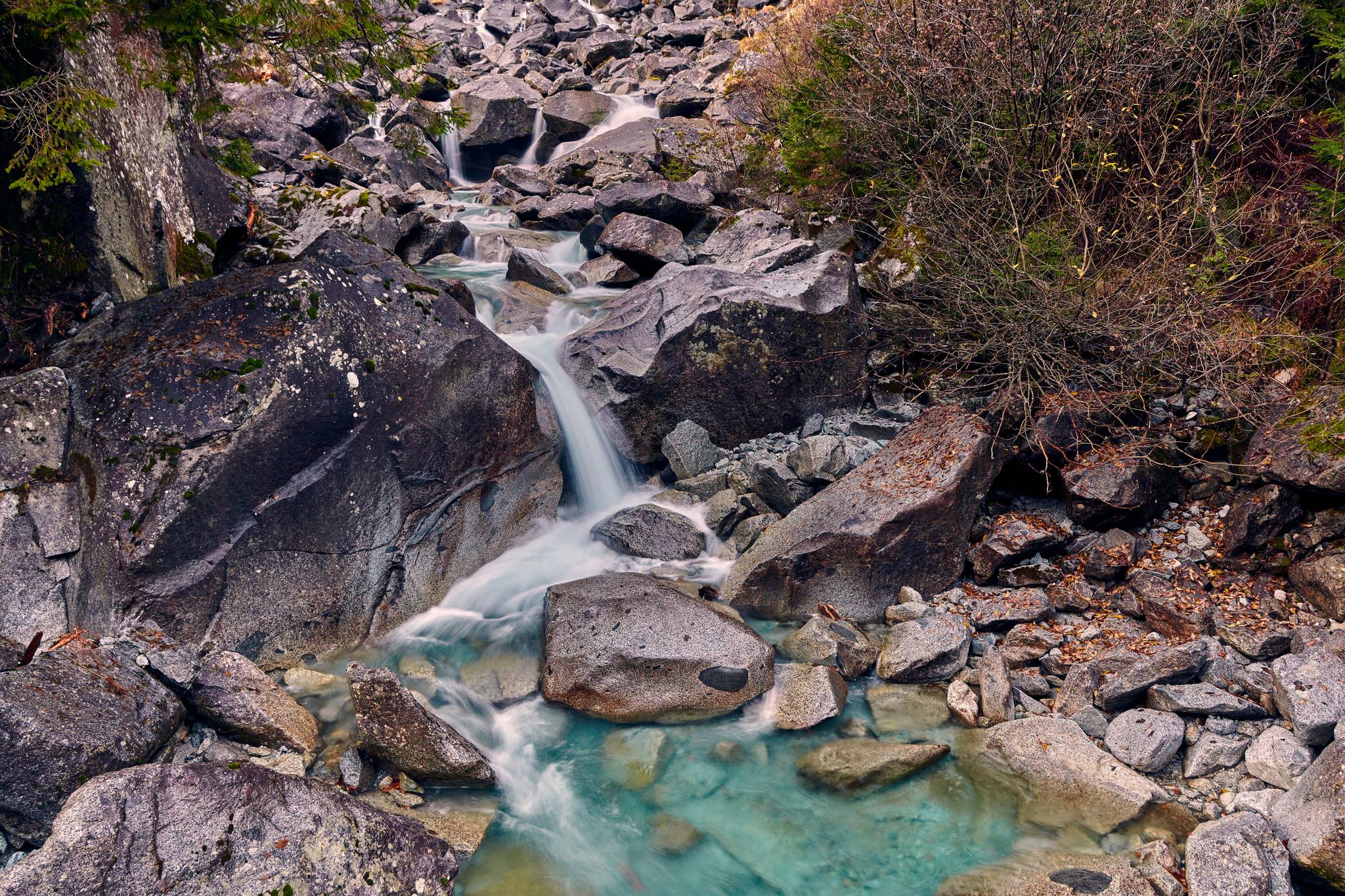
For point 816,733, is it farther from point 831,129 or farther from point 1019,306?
point 831,129

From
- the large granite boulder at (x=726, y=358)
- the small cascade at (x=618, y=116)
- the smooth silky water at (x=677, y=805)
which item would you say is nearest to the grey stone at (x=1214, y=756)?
the smooth silky water at (x=677, y=805)

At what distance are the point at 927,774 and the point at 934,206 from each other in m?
5.59

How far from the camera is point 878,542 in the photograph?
6.53 meters

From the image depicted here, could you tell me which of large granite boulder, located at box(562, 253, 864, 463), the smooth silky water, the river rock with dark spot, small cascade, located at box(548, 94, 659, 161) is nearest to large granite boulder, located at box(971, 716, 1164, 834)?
the smooth silky water

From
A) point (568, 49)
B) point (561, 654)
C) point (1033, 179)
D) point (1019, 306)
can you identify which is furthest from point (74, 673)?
point (568, 49)

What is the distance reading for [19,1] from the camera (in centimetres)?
500

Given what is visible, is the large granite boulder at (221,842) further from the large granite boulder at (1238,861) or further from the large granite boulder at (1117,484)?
the large granite boulder at (1117,484)

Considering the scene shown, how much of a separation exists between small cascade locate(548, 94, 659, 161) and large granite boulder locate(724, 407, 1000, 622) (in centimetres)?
1765

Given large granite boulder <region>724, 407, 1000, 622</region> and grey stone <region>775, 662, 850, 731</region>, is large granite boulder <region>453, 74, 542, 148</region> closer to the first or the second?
large granite boulder <region>724, 407, 1000, 622</region>

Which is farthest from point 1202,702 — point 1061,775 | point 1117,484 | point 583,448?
point 583,448

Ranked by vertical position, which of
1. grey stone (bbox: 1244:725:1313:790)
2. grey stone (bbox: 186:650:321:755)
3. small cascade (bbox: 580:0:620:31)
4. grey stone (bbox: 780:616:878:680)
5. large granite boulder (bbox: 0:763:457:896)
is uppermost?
small cascade (bbox: 580:0:620:31)

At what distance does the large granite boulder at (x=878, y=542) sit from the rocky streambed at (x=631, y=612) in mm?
35

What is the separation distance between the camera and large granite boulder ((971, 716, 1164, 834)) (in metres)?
4.64

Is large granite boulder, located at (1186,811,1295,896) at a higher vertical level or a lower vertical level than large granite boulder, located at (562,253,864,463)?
lower
